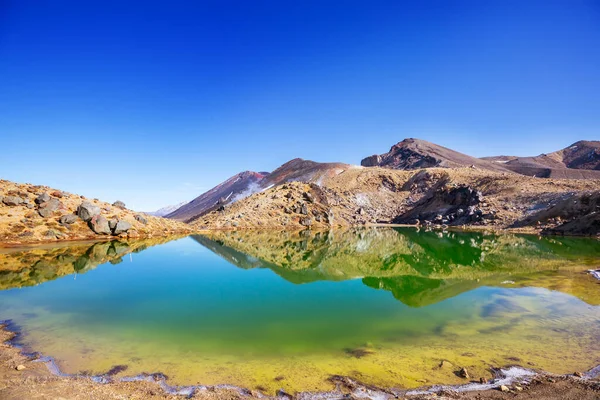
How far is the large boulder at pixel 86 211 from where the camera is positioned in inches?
1430

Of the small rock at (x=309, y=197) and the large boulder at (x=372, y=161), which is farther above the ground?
the large boulder at (x=372, y=161)

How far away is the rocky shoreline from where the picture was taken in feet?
20.6

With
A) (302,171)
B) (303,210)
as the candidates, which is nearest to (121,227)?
(303,210)

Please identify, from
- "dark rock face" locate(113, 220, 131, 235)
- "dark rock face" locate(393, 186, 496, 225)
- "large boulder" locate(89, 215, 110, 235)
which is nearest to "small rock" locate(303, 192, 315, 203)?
"dark rock face" locate(393, 186, 496, 225)

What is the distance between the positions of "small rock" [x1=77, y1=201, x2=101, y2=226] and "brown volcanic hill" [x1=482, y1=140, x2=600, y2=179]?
5064 inches

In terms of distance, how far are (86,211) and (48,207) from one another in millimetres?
3641

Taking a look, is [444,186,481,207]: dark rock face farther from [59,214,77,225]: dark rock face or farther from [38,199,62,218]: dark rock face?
[38,199,62,218]: dark rock face

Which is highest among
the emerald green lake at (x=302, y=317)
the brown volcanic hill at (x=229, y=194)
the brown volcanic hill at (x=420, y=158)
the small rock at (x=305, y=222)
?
the brown volcanic hill at (x=420, y=158)

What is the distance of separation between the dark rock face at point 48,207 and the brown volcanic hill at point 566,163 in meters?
132

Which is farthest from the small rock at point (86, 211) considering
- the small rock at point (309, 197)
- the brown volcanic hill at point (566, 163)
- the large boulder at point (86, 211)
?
the brown volcanic hill at point (566, 163)

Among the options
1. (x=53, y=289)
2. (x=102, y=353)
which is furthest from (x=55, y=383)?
(x=53, y=289)

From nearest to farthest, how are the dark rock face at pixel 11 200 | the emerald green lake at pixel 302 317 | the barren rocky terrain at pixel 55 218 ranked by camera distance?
the emerald green lake at pixel 302 317 → the barren rocky terrain at pixel 55 218 → the dark rock face at pixel 11 200

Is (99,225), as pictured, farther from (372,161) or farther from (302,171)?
(372,161)

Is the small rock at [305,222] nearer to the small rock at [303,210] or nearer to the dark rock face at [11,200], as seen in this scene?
the small rock at [303,210]
